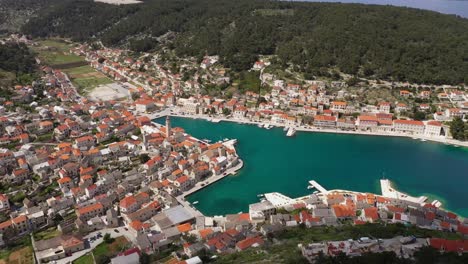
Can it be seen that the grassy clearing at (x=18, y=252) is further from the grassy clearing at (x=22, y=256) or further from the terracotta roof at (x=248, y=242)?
the terracotta roof at (x=248, y=242)

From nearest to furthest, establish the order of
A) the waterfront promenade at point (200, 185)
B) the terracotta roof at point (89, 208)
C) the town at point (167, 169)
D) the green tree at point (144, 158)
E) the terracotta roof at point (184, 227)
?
the town at point (167, 169) < the terracotta roof at point (184, 227) < the terracotta roof at point (89, 208) < the waterfront promenade at point (200, 185) < the green tree at point (144, 158)

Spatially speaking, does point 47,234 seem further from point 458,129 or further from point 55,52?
point 55,52

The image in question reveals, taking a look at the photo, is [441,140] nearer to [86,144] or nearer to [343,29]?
[343,29]

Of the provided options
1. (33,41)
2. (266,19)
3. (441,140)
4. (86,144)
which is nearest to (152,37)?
(266,19)

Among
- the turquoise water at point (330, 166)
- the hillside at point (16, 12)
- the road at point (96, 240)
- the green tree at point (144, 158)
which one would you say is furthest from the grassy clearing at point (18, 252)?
the hillside at point (16, 12)

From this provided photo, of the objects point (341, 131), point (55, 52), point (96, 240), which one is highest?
point (55, 52)

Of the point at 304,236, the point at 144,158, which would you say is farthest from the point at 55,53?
the point at 304,236
